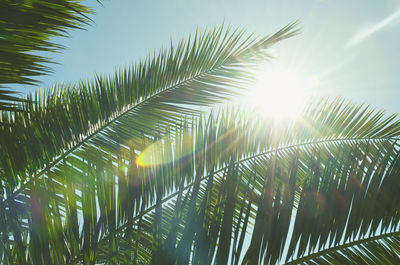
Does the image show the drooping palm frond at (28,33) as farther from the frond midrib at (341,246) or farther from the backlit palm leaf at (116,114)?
the frond midrib at (341,246)

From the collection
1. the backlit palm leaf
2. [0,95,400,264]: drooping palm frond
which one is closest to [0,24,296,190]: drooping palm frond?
the backlit palm leaf

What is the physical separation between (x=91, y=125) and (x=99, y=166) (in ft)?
4.56

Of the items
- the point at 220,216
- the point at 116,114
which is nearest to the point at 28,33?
the point at 220,216

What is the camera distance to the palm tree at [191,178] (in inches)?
47.8

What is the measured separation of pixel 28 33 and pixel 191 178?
1173 millimetres

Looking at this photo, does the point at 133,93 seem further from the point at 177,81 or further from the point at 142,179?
the point at 142,179

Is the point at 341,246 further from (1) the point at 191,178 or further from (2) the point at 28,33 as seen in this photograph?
(2) the point at 28,33

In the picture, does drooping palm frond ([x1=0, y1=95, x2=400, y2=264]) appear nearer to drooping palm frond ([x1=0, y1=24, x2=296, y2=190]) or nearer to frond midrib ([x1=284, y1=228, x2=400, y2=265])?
frond midrib ([x1=284, y1=228, x2=400, y2=265])

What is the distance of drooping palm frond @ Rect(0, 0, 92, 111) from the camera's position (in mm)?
1339

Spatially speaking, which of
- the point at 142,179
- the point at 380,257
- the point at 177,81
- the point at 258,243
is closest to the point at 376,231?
the point at 380,257

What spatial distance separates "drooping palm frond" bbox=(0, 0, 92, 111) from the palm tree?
0.90ft

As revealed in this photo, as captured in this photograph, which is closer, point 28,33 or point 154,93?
point 28,33

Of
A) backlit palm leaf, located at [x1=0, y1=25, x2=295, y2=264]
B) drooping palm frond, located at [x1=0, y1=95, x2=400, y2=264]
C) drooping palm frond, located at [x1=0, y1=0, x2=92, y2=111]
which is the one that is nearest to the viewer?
drooping palm frond, located at [x1=0, y1=95, x2=400, y2=264]

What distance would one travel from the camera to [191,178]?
221 cm
